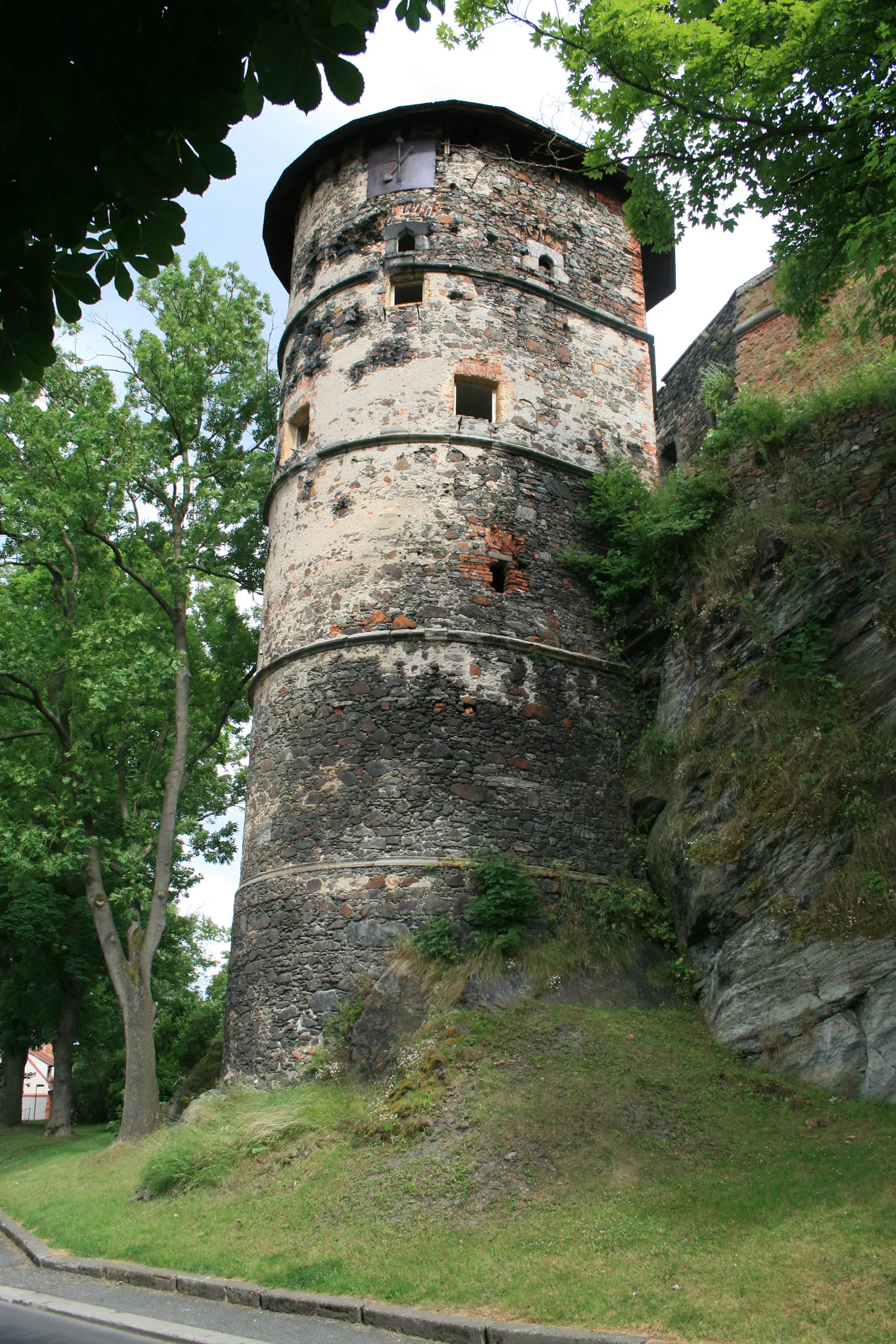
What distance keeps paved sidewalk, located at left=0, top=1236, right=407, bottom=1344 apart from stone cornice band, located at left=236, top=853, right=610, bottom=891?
432 centimetres

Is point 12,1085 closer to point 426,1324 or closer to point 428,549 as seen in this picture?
point 428,549

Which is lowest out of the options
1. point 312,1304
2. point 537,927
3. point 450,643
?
point 312,1304

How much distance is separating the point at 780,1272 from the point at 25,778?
11322 mm

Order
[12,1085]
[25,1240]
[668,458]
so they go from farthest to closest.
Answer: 1. [12,1085]
2. [668,458]
3. [25,1240]

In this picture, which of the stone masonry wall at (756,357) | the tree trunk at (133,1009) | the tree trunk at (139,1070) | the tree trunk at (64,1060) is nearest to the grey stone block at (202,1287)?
the tree trunk at (133,1009)

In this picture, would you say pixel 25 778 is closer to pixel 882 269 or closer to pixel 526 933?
pixel 526 933

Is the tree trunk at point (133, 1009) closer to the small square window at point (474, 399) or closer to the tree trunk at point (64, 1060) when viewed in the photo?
the tree trunk at point (64, 1060)

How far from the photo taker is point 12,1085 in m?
21.1

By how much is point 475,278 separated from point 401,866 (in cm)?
836

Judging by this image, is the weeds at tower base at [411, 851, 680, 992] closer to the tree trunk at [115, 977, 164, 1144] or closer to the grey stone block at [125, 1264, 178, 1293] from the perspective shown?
the grey stone block at [125, 1264, 178, 1293]

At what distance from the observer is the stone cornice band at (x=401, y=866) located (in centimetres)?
1035

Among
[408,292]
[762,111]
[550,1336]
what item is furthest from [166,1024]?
[762,111]

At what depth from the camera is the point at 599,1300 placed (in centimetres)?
492

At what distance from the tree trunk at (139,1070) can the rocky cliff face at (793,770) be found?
6714 millimetres
